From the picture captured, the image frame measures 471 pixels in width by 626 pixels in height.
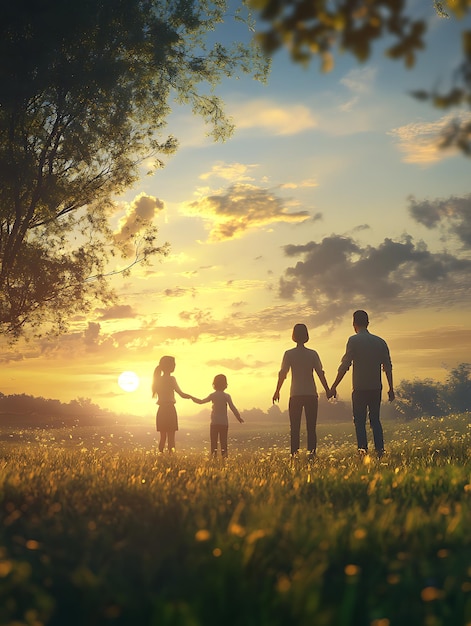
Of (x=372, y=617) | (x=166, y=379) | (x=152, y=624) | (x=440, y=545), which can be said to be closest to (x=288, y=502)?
(x=440, y=545)

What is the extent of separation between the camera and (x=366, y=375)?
13320 mm

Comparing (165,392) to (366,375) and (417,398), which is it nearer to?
(366,375)

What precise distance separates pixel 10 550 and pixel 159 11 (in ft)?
59.6

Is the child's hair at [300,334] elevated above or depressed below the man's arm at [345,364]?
above

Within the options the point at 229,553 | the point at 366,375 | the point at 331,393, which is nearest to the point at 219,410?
the point at 331,393

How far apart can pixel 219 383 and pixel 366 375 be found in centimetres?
501

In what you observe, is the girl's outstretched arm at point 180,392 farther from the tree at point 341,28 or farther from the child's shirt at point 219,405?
the tree at point 341,28

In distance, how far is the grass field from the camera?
3.81 m

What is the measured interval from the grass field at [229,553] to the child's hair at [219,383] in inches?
370

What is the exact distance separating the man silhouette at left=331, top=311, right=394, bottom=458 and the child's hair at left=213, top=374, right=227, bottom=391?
437 cm

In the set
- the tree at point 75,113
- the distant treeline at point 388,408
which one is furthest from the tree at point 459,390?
the tree at point 75,113

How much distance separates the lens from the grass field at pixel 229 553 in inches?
150

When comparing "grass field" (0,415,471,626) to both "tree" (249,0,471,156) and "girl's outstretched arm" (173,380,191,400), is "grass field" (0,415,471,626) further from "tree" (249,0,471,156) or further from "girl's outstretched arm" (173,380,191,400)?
"girl's outstretched arm" (173,380,191,400)

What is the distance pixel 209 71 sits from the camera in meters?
22.2
